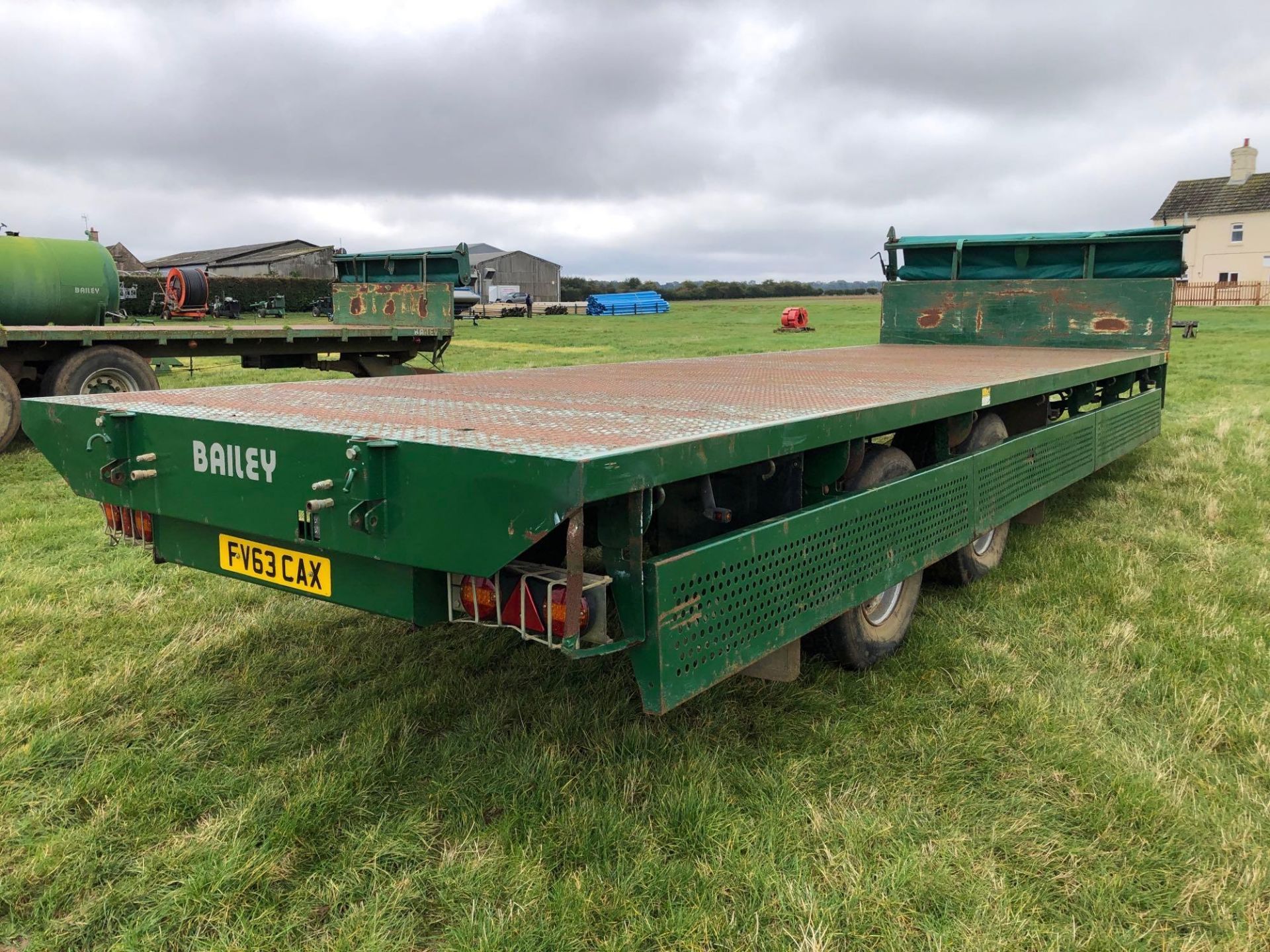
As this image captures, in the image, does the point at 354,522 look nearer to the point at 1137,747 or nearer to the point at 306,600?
the point at 306,600

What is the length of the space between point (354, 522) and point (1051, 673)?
9.06ft

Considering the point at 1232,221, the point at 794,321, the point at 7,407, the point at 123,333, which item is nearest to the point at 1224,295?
the point at 1232,221

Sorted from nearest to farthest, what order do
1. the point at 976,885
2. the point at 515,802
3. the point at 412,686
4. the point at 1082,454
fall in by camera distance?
the point at 976,885, the point at 515,802, the point at 412,686, the point at 1082,454

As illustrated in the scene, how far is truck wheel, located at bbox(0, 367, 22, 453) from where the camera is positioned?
769 cm

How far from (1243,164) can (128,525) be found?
56728 millimetres

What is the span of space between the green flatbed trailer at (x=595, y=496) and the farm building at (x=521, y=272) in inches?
2256

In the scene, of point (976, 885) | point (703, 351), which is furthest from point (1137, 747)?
point (703, 351)

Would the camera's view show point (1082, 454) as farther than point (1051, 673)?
Yes

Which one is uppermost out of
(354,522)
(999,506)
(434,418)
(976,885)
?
(434,418)

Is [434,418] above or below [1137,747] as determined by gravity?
above

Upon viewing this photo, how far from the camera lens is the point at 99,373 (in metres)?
8.35

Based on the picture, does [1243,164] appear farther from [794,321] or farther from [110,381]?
[110,381]

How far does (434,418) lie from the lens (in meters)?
2.91

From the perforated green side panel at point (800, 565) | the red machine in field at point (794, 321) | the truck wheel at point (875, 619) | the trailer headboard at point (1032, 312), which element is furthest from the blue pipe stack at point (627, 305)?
the truck wheel at point (875, 619)
